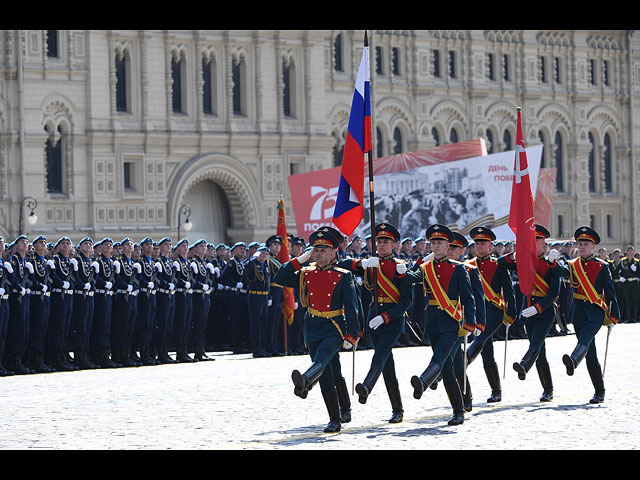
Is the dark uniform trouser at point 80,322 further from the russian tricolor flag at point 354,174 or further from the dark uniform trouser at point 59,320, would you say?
the russian tricolor flag at point 354,174

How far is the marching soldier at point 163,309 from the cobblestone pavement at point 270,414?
137 centimetres

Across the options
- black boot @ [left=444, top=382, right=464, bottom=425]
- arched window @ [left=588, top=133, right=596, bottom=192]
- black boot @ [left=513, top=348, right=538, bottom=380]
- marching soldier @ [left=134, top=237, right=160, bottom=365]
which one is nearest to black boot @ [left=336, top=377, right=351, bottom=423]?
black boot @ [left=444, top=382, right=464, bottom=425]

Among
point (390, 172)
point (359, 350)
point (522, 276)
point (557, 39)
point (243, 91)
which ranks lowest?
point (359, 350)

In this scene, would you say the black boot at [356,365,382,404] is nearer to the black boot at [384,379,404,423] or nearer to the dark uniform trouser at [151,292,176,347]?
the black boot at [384,379,404,423]

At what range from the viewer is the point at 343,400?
11641 mm

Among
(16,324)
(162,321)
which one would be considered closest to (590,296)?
(162,321)

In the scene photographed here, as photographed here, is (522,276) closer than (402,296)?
No

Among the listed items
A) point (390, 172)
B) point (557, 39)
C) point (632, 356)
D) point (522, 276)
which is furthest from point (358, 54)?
point (522, 276)

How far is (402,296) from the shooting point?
11.7 m

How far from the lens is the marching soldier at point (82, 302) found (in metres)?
18.1

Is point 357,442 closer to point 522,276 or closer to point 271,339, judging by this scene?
point 522,276

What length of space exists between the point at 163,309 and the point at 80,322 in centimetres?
168

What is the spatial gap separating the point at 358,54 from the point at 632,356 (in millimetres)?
26779

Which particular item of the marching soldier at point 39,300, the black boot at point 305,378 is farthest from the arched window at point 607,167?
the black boot at point 305,378
